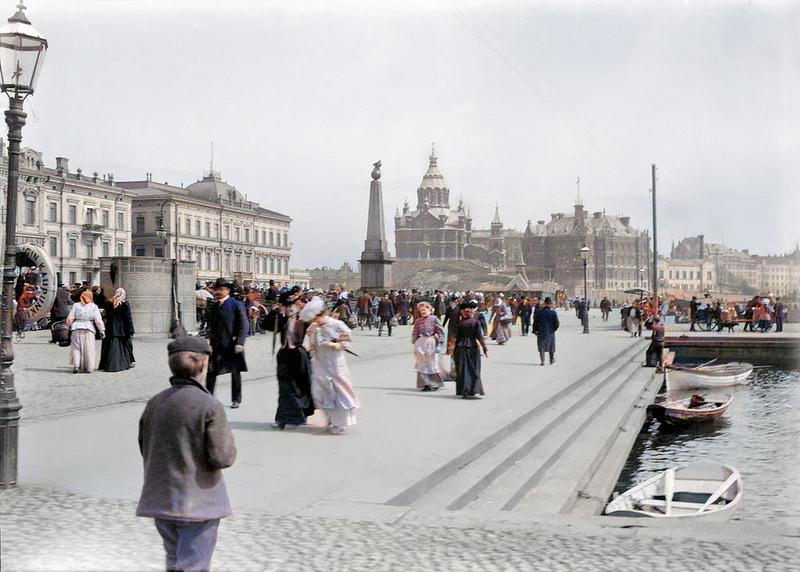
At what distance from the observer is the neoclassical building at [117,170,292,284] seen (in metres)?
54.8

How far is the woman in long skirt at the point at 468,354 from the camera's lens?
1224 cm

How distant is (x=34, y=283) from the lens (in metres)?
22.7

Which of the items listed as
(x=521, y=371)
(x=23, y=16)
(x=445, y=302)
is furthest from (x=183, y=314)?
(x=23, y=16)

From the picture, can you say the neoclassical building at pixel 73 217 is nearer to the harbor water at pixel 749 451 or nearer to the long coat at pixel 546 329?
the long coat at pixel 546 329

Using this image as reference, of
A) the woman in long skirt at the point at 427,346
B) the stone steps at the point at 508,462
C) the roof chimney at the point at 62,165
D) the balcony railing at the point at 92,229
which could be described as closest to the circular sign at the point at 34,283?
the woman in long skirt at the point at 427,346

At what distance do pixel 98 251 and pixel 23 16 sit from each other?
47397 millimetres

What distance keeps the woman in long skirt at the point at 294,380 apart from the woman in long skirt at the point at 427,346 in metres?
4.06

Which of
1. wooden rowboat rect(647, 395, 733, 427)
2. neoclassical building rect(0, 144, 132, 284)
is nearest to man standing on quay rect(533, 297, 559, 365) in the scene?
wooden rowboat rect(647, 395, 733, 427)

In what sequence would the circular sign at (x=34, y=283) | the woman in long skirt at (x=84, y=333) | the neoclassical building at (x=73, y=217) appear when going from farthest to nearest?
the neoclassical building at (x=73, y=217)
the circular sign at (x=34, y=283)
the woman in long skirt at (x=84, y=333)

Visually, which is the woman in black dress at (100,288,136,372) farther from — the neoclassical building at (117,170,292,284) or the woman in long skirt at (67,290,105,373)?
the neoclassical building at (117,170,292,284)

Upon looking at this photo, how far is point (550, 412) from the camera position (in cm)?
1206

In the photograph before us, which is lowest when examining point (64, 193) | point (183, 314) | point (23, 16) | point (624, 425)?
point (624, 425)

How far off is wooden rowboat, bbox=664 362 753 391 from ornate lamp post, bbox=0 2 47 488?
1906 centimetres

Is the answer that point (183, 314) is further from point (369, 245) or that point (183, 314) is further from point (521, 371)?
point (369, 245)
